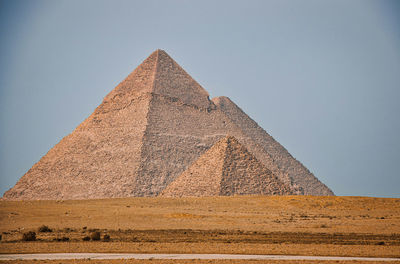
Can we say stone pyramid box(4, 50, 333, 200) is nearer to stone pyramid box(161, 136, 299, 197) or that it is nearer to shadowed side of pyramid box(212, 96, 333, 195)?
shadowed side of pyramid box(212, 96, 333, 195)

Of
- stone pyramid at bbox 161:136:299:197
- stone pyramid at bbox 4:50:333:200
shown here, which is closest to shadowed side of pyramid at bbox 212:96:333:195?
stone pyramid at bbox 4:50:333:200

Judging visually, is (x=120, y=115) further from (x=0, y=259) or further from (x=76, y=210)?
(x=0, y=259)

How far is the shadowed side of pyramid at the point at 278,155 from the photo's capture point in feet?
337

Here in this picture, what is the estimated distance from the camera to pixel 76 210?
4719cm

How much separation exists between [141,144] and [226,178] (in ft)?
68.6

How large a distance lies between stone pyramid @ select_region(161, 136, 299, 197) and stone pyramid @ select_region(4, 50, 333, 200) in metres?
9.48

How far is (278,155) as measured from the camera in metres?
111

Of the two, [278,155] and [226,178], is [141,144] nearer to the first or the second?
[226,178]

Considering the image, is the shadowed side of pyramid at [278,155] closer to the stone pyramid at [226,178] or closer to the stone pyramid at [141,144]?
the stone pyramid at [141,144]

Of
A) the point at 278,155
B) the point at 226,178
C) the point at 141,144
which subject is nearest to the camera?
the point at 226,178

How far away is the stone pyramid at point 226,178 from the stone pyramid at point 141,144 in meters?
9.48

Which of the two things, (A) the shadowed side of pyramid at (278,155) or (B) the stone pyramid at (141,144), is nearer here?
(B) the stone pyramid at (141,144)

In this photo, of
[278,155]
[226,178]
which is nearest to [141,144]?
[226,178]

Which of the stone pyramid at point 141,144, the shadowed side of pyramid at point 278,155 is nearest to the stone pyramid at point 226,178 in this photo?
the stone pyramid at point 141,144
